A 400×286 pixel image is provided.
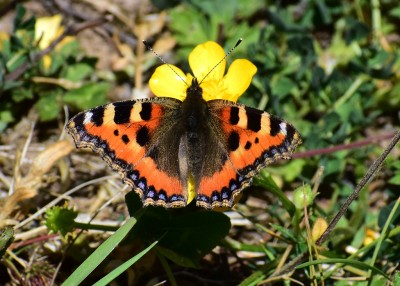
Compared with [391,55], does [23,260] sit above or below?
A: below

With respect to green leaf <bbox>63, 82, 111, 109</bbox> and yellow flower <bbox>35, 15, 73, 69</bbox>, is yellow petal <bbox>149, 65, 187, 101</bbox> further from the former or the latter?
yellow flower <bbox>35, 15, 73, 69</bbox>

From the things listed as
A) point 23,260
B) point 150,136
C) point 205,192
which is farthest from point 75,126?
point 23,260

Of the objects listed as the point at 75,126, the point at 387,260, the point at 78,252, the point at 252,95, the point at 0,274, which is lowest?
the point at 0,274

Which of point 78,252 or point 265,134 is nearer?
point 265,134

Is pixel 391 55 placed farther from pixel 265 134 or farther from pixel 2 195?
pixel 2 195

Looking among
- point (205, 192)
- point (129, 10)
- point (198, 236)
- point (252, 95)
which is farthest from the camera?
point (129, 10)

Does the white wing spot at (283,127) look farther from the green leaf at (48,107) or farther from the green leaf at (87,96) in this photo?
the green leaf at (48,107)

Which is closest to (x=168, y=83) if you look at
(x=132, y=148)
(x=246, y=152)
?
(x=132, y=148)

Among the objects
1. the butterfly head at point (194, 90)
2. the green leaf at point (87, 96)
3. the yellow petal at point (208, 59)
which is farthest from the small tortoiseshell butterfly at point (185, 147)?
the green leaf at point (87, 96)
